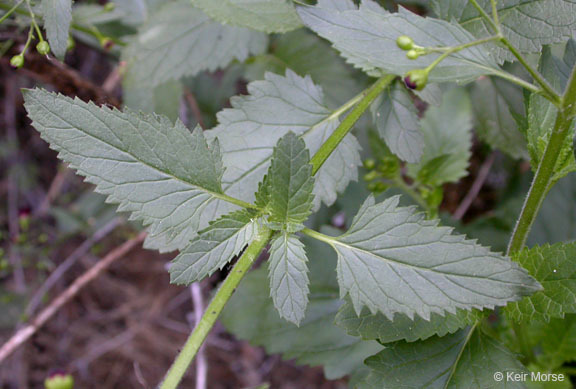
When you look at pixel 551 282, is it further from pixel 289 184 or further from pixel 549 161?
pixel 289 184

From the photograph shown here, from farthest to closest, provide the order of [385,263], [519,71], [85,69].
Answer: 1. [85,69]
2. [519,71]
3. [385,263]

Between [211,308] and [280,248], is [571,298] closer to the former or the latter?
[280,248]

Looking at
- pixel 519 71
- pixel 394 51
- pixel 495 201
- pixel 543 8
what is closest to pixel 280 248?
pixel 394 51

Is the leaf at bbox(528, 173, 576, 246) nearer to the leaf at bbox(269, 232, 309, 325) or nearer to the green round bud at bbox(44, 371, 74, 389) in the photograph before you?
the leaf at bbox(269, 232, 309, 325)

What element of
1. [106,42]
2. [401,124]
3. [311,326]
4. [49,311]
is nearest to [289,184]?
[401,124]

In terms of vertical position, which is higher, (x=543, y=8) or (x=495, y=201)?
(x=543, y=8)

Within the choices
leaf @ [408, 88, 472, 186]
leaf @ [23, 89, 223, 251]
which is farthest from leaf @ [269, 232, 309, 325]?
leaf @ [408, 88, 472, 186]
